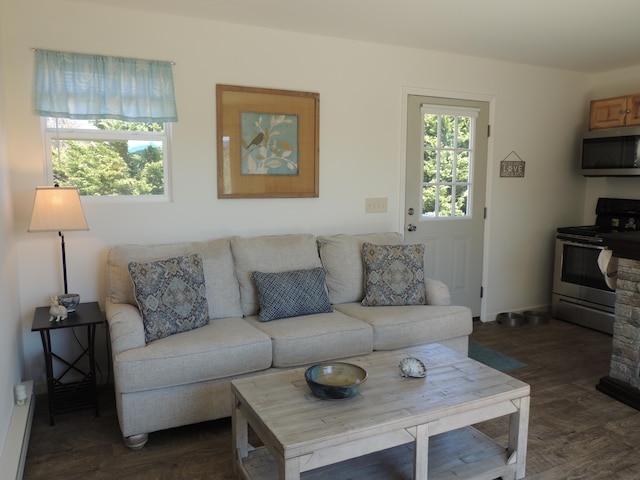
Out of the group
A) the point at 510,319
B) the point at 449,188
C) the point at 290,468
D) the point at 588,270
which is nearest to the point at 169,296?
the point at 290,468

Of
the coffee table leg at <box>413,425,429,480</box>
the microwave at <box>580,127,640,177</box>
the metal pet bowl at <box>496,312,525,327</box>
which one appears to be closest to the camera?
the coffee table leg at <box>413,425,429,480</box>

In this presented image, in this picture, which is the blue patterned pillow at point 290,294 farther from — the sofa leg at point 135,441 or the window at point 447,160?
the window at point 447,160

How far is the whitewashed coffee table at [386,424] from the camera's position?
5.96ft

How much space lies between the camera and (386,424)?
1882 millimetres

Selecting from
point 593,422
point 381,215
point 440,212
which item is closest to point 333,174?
point 381,215

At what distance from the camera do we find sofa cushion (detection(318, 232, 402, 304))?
11.7 ft

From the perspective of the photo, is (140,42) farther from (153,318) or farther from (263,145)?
(153,318)

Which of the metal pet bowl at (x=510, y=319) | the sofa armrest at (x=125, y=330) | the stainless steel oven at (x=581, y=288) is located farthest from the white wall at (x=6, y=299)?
the stainless steel oven at (x=581, y=288)

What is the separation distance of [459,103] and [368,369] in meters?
2.97

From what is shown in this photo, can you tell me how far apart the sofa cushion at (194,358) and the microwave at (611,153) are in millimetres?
3785

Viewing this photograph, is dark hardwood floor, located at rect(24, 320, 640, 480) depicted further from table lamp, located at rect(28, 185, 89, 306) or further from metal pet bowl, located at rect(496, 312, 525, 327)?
metal pet bowl, located at rect(496, 312, 525, 327)

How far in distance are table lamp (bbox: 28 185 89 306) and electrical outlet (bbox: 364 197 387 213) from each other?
220 cm

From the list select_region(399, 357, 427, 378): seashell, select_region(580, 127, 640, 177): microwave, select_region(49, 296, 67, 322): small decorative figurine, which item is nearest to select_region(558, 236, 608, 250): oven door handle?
select_region(580, 127, 640, 177): microwave

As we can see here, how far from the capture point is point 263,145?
3.70 metres
